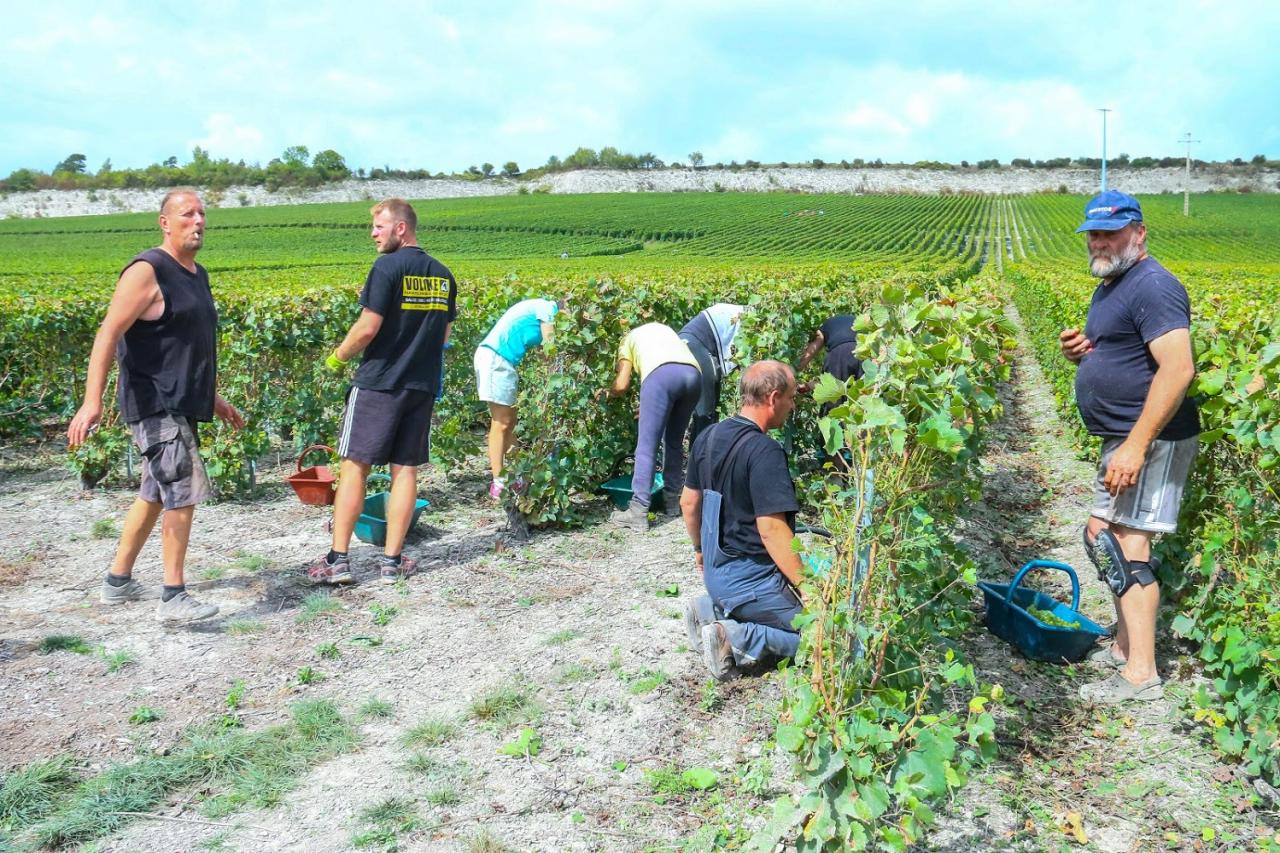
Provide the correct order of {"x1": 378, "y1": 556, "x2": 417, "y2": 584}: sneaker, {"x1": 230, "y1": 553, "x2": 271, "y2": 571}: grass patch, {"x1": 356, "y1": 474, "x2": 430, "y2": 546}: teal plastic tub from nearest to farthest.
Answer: {"x1": 378, "y1": 556, "x2": 417, "y2": 584}: sneaker, {"x1": 230, "y1": 553, "x2": 271, "y2": 571}: grass patch, {"x1": 356, "y1": 474, "x2": 430, "y2": 546}: teal plastic tub

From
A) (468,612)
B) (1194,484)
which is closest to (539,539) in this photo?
(468,612)

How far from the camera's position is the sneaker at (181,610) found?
4.51 metres

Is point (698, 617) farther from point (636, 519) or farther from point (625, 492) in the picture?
point (625, 492)

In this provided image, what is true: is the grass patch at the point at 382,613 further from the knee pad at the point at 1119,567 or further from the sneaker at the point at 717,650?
the knee pad at the point at 1119,567

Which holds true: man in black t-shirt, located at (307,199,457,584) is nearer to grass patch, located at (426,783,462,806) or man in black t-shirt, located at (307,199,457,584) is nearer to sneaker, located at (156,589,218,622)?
sneaker, located at (156,589,218,622)

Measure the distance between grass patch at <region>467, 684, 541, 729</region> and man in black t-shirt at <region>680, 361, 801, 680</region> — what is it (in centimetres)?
77

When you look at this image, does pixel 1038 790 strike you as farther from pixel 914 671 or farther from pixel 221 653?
pixel 221 653

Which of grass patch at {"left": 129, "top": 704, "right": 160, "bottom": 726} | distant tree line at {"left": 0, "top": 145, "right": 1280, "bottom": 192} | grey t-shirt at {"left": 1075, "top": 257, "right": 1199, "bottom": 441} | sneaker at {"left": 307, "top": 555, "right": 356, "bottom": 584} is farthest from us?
distant tree line at {"left": 0, "top": 145, "right": 1280, "bottom": 192}

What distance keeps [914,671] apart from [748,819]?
744 millimetres

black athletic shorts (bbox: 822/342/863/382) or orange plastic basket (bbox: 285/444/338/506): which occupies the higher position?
black athletic shorts (bbox: 822/342/863/382)

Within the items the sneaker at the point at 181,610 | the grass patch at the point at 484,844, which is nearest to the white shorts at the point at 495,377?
the sneaker at the point at 181,610

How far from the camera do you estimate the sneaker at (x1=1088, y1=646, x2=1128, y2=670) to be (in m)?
4.14

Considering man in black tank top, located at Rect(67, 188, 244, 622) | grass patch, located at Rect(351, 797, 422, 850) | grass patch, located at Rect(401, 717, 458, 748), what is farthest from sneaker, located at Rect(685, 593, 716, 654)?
man in black tank top, located at Rect(67, 188, 244, 622)

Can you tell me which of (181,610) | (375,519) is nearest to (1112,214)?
(375,519)
